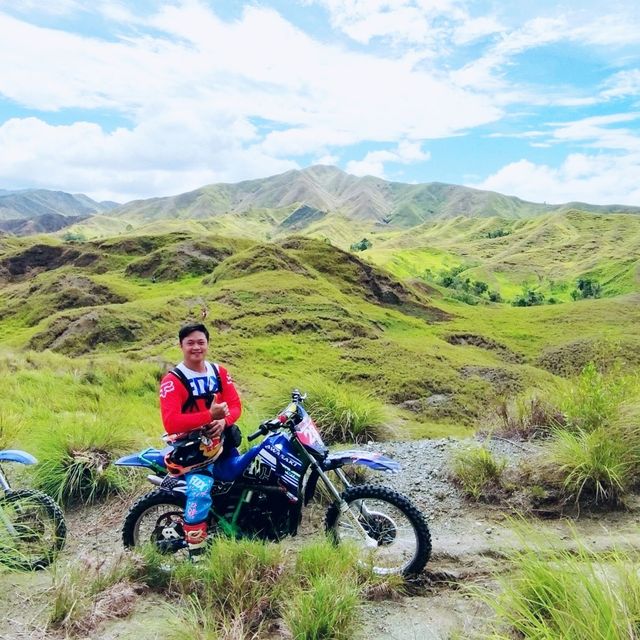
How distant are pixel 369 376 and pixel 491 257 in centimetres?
13296

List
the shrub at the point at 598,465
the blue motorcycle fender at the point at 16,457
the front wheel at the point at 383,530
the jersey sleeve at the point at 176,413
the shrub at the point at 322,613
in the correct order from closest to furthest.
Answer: the shrub at the point at 322,613, the front wheel at the point at 383,530, the jersey sleeve at the point at 176,413, the blue motorcycle fender at the point at 16,457, the shrub at the point at 598,465

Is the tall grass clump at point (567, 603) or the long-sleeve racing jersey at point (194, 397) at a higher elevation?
the long-sleeve racing jersey at point (194, 397)

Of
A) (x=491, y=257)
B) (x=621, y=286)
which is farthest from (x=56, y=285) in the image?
(x=491, y=257)

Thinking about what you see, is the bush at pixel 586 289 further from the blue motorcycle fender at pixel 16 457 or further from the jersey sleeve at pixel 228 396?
the blue motorcycle fender at pixel 16 457

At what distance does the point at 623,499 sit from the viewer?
237 inches

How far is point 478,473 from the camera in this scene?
6801 mm

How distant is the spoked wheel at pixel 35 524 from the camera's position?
16.9 ft

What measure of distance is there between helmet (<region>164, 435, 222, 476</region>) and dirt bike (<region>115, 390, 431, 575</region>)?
0.19 m

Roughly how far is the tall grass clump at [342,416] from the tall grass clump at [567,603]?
501cm

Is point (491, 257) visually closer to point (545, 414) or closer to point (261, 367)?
point (261, 367)

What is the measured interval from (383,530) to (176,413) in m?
2.22

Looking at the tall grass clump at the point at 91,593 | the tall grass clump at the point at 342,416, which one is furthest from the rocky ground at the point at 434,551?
the tall grass clump at the point at 342,416

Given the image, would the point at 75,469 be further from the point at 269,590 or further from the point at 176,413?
the point at 269,590

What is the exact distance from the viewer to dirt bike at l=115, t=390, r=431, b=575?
17.0 ft
